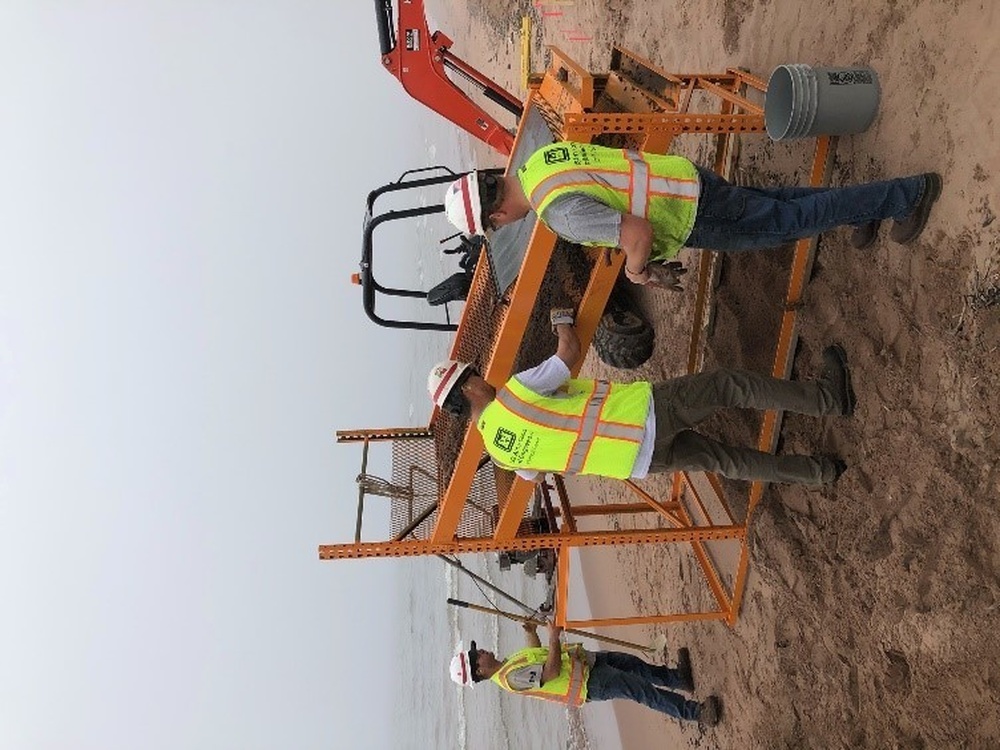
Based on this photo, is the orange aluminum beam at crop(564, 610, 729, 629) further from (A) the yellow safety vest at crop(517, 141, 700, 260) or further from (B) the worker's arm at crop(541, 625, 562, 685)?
(A) the yellow safety vest at crop(517, 141, 700, 260)

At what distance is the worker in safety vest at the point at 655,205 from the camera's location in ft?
10.6

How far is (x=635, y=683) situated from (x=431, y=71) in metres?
5.04

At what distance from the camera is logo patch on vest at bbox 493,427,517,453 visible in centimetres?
374

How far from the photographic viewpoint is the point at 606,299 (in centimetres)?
427

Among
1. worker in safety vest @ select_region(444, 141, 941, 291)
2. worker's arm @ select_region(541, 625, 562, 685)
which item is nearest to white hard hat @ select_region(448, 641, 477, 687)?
worker's arm @ select_region(541, 625, 562, 685)

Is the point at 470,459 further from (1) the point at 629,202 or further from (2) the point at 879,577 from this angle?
(2) the point at 879,577

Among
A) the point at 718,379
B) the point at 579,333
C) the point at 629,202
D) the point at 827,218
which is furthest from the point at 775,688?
the point at 629,202

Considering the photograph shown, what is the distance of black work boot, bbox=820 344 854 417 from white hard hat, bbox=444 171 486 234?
188 centimetres

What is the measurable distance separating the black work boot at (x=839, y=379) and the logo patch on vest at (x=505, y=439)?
1571mm

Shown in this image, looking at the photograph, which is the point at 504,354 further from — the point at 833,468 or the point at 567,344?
the point at 833,468

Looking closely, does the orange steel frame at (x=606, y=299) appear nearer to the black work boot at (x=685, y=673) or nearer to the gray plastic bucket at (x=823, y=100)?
the gray plastic bucket at (x=823, y=100)

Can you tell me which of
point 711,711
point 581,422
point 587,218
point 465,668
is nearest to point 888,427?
point 581,422

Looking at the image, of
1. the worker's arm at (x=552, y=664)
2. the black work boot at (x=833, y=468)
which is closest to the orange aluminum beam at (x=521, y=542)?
the worker's arm at (x=552, y=664)

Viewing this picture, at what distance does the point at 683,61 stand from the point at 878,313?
329 cm
